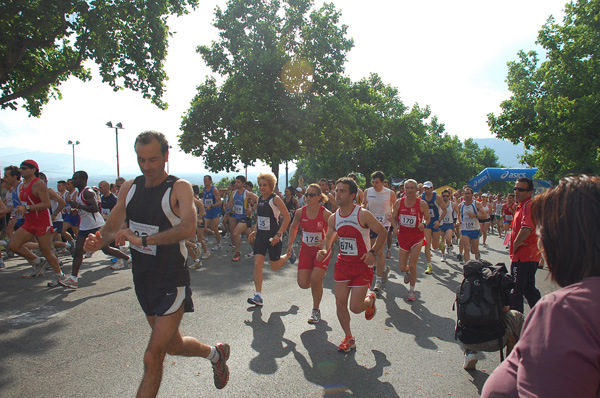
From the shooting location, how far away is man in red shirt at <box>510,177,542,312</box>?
197 inches

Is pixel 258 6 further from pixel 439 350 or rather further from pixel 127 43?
pixel 439 350

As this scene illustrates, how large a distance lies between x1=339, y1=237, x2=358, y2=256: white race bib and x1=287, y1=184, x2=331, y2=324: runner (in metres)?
0.46

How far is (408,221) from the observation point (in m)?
7.24

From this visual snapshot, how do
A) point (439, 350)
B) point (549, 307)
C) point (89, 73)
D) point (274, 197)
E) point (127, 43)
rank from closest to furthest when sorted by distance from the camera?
point (549, 307) → point (439, 350) → point (274, 197) → point (127, 43) → point (89, 73)

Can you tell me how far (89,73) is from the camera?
18000 millimetres

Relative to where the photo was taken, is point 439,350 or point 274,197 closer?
point 439,350

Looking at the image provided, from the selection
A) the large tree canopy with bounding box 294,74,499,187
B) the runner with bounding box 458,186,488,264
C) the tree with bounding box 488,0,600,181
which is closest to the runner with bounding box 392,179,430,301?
the runner with bounding box 458,186,488,264

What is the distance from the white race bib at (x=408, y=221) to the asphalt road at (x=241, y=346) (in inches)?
51.4

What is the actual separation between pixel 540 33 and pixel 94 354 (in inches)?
1255

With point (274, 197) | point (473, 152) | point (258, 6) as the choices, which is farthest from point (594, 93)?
point (473, 152)

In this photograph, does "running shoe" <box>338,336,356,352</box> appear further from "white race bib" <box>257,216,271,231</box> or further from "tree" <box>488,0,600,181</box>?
"tree" <box>488,0,600,181</box>

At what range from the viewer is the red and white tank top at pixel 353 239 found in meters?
4.78

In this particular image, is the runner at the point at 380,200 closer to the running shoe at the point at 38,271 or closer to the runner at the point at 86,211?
the runner at the point at 86,211

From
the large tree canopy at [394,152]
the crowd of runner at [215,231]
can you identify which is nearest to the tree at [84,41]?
the crowd of runner at [215,231]
